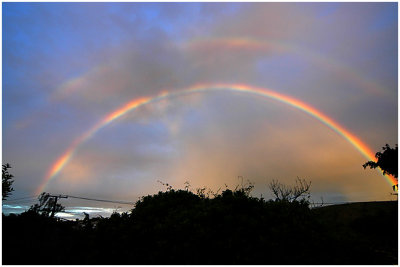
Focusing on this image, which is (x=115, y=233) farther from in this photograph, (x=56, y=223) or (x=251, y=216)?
(x=251, y=216)

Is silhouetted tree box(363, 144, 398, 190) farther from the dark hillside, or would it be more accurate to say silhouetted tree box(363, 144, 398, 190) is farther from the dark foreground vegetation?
the dark foreground vegetation

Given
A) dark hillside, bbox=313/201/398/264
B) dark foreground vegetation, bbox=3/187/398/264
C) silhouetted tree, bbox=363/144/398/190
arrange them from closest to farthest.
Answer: dark foreground vegetation, bbox=3/187/398/264
dark hillside, bbox=313/201/398/264
silhouetted tree, bbox=363/144/398/190

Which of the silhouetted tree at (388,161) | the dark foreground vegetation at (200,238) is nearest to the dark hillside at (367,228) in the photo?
the dark foreground vegetation at (200,238)

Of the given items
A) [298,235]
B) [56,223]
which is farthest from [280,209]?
[56,223]

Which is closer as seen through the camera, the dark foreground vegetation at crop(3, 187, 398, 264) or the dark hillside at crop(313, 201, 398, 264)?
the dark foreground vegetation at crop(3, 187, 398, 264)

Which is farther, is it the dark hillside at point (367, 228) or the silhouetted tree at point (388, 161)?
the silhouetted tree at point (388, 161)

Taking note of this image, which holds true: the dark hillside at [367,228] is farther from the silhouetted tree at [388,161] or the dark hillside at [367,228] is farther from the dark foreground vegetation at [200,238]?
the silhouetted tree at [388,161]

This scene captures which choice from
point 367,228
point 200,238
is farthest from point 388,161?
point 200,238

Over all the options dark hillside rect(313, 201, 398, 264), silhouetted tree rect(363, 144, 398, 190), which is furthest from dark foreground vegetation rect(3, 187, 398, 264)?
silhouetted tree rect(363, 144, 398, 190)
